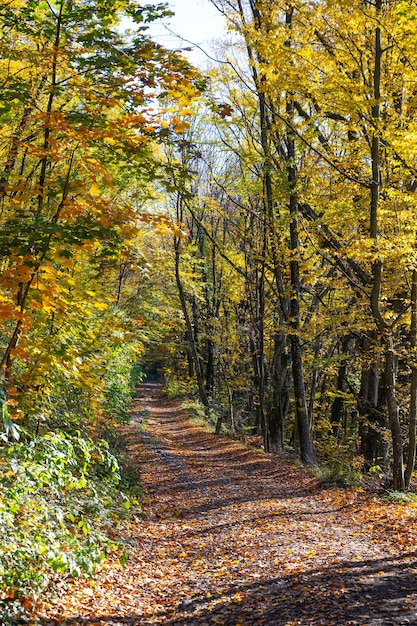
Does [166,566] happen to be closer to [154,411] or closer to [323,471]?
[323,471]

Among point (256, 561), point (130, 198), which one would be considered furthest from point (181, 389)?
point (256, 561)

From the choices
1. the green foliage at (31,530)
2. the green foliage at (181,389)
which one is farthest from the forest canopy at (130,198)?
the green foliage at (181,389)

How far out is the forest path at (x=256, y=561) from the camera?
197 inches

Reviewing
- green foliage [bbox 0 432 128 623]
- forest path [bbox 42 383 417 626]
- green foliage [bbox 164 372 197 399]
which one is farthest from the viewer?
green foliage [bbox 164 372 197 399]

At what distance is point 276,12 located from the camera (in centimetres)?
1078

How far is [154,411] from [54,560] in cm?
2354

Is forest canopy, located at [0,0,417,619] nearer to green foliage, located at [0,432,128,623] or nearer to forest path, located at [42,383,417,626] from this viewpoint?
green foliage, located at [0,432,128,623]

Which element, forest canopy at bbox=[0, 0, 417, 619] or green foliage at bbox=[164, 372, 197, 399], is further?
green foliage at bbox=[164, 372, 197, 399]

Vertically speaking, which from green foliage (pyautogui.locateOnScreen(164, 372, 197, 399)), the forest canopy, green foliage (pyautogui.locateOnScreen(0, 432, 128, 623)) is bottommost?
green foliage (pyautogui.locateOnScreen(164, 372, 197, 399))

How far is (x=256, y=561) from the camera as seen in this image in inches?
259

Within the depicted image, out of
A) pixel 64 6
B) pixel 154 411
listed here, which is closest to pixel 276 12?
pixel 64 6

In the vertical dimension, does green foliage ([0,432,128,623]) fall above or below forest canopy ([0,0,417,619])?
below

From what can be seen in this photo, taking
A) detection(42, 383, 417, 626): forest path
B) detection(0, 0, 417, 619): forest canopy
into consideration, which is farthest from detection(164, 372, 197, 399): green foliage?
detection(42, 383, 417, 626): forest path

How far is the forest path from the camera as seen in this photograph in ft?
16.5
